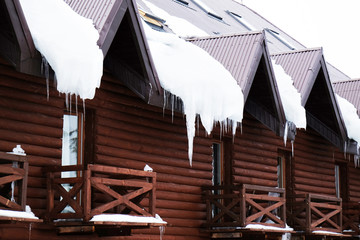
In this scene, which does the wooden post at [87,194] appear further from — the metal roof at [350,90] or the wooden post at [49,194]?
the metal roof at [350,90]

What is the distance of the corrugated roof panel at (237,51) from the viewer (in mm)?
17406

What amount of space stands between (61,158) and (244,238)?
5.65 meters

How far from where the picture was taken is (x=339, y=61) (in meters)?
65.2

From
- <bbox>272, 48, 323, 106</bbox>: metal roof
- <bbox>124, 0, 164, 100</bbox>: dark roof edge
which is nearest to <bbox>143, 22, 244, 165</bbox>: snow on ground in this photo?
<bbox>124, 0, 164, 100</bbox>: dark roof edge

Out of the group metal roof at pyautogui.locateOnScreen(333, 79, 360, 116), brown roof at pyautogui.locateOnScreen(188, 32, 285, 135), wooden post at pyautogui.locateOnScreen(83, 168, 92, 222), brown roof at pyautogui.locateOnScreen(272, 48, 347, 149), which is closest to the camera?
wooden post at pyautogui.locateOnScreen(83, 168, 92, 222)

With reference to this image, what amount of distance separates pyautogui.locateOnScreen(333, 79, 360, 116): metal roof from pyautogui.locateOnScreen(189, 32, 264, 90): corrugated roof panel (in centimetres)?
681

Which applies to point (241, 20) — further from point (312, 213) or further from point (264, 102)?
point (312, 213)

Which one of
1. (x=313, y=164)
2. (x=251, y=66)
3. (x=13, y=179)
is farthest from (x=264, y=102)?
(x=13, y=179)

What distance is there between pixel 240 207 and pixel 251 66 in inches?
116

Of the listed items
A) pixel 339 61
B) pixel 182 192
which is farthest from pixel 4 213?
pixel 339 61

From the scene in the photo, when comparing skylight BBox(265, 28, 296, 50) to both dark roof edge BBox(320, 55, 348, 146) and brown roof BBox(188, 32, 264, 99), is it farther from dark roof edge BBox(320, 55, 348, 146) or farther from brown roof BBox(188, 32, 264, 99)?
brown roof BBox(188, 32, 264, 99)

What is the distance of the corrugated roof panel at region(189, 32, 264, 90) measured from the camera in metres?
17.4

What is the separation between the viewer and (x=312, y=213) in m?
Answer: 20.0

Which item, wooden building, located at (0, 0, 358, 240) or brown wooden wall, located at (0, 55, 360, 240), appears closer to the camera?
wooden building, located at (0, 0, 358, 240)
